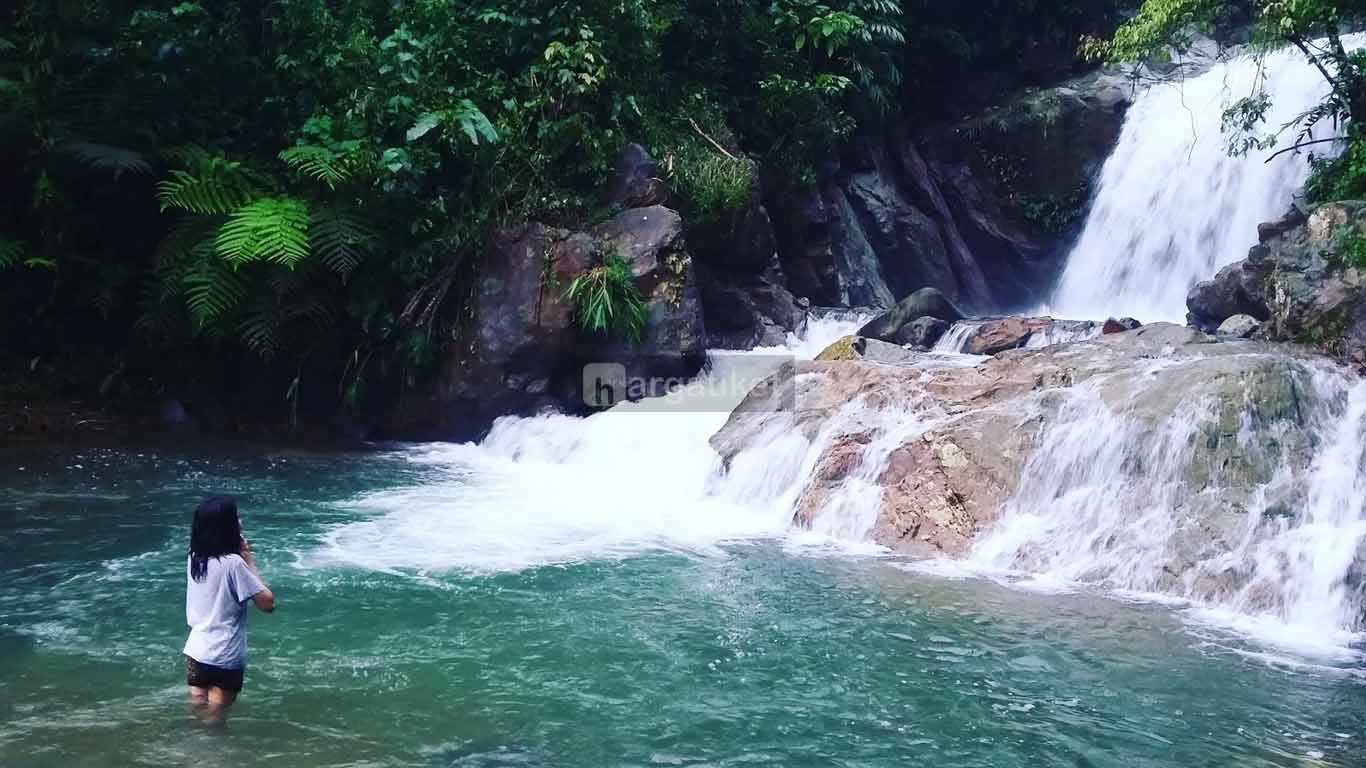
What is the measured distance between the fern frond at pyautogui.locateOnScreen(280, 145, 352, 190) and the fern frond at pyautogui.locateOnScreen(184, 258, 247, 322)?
1415 millimetres

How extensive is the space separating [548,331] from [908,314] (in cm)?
483

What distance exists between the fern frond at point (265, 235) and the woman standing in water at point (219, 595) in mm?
7860

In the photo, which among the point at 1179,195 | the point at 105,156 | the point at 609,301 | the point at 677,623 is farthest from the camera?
the point at 1179,195

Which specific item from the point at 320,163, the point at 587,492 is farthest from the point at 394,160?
the point at 587,492

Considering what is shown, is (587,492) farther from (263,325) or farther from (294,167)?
(294,167)

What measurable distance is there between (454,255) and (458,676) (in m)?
8.49

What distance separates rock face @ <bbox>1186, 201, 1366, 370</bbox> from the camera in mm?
10055

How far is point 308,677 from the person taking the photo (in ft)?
18.4

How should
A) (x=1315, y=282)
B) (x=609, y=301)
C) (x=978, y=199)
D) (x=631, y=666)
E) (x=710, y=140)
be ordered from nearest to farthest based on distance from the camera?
(x=631, y=666) → (x=1315, y=282) → (x=609, y=301) → (x=710, y=140) → (x=978, y=199)

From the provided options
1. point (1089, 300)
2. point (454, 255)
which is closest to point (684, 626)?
point (454, 255)

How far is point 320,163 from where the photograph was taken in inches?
492

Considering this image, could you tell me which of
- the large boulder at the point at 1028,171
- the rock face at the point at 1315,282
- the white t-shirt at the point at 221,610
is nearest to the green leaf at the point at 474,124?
the rock face at the point at 1315,282

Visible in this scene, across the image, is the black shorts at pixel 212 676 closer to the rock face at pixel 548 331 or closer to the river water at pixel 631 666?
the river water at pixel 631 666

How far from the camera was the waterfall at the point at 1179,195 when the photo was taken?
16.1 m
